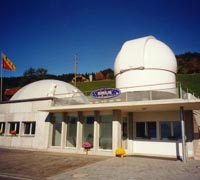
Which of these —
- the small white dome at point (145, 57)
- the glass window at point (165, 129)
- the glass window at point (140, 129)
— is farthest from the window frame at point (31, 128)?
the glass window at point (165, 129)

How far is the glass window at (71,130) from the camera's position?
1831 centimetres

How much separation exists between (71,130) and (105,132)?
11.7ft

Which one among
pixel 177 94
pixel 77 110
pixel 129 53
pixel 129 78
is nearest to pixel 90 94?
pixel 77 110

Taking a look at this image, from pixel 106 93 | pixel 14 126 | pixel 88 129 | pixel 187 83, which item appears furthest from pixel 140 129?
pixel 187 83

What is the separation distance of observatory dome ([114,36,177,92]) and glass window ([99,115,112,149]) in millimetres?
2889

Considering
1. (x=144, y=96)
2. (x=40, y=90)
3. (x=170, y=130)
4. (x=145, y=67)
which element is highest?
(x=145, y=67)

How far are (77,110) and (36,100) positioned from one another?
598cm

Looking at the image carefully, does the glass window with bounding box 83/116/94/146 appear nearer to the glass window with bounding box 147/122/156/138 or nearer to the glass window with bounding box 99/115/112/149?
the glass window with bounding box 99/115/112/149

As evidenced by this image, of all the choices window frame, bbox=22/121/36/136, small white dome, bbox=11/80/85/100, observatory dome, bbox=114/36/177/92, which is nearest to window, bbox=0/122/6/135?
small white dome, bbox=11/80/85/100

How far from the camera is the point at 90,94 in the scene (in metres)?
16.8

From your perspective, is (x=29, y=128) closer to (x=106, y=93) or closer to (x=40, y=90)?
(x=40, y=90)

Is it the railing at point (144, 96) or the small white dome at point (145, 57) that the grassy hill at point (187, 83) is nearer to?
the small white dome at point (145, 57)

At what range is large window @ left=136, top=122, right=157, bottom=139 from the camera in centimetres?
1714

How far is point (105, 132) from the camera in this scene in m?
16.7
